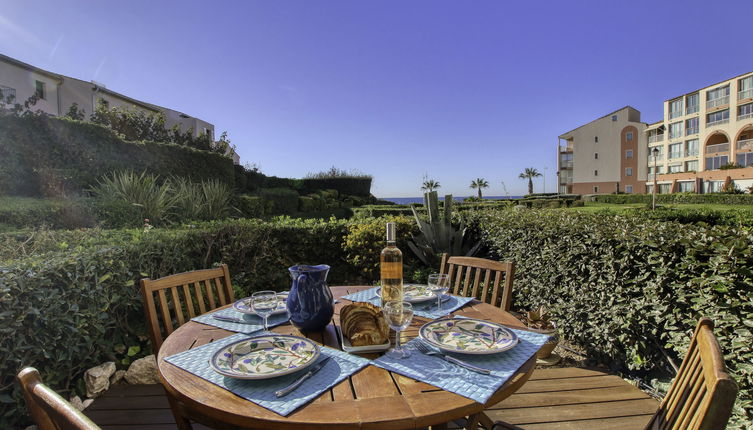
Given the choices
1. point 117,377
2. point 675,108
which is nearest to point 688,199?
point 675,108

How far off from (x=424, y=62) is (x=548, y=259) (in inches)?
318

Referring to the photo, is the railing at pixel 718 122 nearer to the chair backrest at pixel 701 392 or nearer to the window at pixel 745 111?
the window at pixel 745 111

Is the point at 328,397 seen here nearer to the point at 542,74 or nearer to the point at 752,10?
the point at 542,74

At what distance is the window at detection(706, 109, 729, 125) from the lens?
31547 mm

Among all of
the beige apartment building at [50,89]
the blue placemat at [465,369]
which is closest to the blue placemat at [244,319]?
the blue placemat at [465,369]

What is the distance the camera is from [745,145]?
2988 centimetres

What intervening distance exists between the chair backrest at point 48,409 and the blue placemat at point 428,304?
129 cm

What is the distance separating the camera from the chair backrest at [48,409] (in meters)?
0.59

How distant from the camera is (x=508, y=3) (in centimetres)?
553

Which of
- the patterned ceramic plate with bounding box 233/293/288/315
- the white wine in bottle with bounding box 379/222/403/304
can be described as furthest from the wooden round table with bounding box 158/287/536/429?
the patterned ceramic plate with bounding box 233/293/288/315

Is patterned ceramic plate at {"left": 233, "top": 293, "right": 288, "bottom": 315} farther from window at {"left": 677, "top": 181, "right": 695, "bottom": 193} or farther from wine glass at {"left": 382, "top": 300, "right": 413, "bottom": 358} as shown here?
window at {"left": 677, "top": 181, "right": 695, "bottom": 193}

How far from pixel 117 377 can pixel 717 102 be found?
46.1 meters

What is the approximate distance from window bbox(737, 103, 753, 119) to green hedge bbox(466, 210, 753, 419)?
39.8 meters

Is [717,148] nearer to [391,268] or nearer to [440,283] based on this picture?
[440,283]
